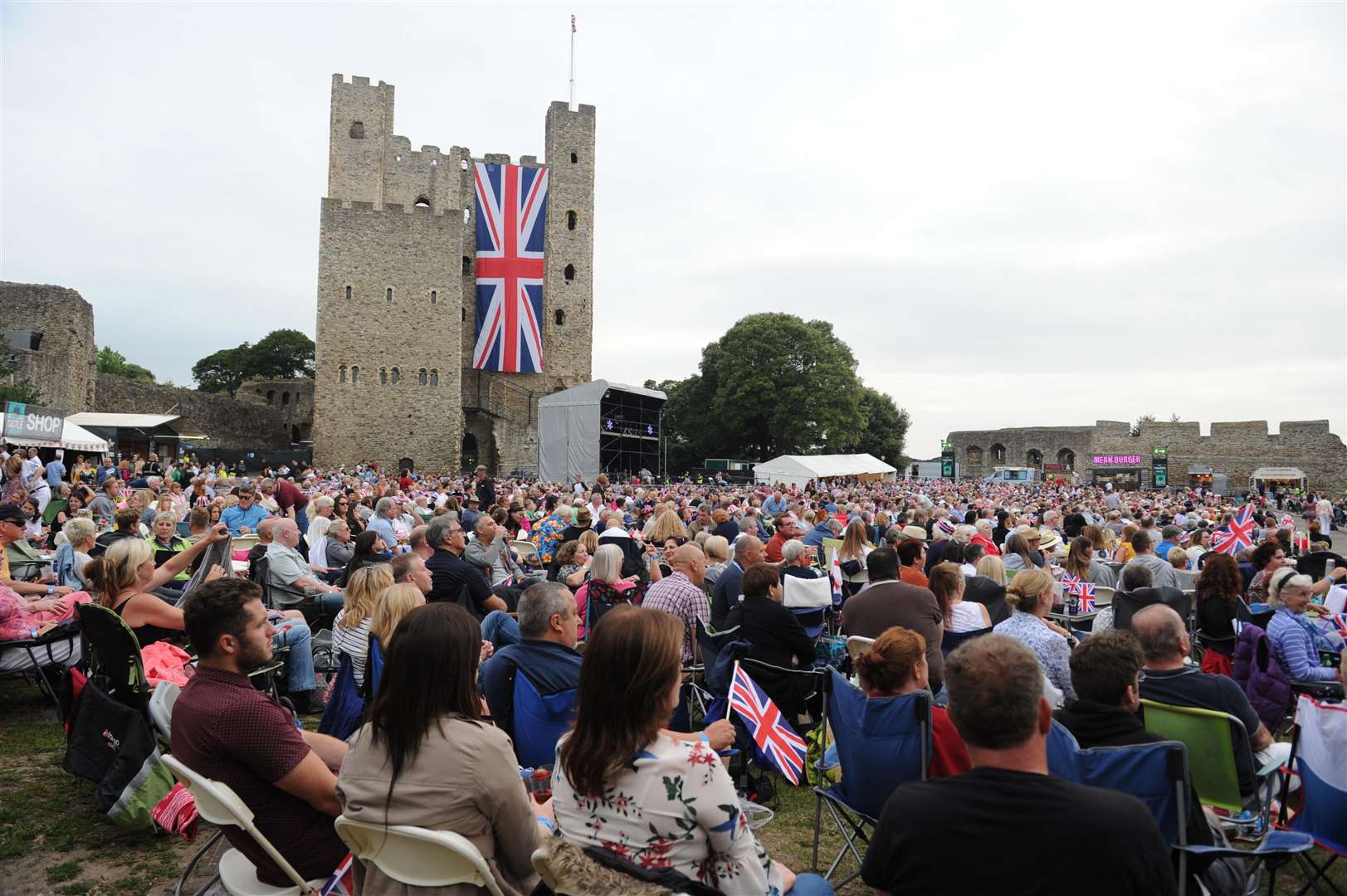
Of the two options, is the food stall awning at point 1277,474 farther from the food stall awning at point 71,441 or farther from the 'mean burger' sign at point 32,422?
the 'mean burger' sign at point 32,422

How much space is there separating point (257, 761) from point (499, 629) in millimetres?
2340

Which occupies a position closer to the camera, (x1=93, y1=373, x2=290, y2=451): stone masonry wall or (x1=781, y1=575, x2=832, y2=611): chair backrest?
(x1=781, y1=575, x2=832, y2=611): chair backrest

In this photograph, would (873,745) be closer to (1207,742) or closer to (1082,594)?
(1207,742)

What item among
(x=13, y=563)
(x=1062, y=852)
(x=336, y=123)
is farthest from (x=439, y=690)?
(x=336, y=123)

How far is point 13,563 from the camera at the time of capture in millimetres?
6176

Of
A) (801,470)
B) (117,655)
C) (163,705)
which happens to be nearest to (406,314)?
(801,470)

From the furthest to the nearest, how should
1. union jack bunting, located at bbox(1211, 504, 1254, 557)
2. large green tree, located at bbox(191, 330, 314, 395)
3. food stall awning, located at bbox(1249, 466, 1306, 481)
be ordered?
large green tree, located at bbox(191, 330, 314, 395)
food stall awning, located at bbox(1249, 466, 1306, 481)
union jack bunting, located at bbox(1211, 504, 1254, 557)

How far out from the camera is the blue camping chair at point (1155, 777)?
2.36 meters

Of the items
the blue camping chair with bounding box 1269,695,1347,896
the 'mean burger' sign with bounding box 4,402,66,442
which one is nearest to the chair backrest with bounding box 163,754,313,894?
the blue camping chair with bounding box 1269,695,1347,896

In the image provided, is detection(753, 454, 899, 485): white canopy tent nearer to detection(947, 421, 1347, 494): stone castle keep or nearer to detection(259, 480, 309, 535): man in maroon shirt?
detection(259, 480, 309, 535): man in maroon shirt

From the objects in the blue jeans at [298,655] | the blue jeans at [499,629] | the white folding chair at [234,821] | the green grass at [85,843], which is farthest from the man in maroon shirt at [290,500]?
the white folding chair at [234,821]

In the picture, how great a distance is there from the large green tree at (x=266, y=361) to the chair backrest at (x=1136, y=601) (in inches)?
2374

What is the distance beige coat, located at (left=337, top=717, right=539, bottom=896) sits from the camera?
202cm

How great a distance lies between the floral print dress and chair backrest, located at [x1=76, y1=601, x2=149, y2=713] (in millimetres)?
2575
